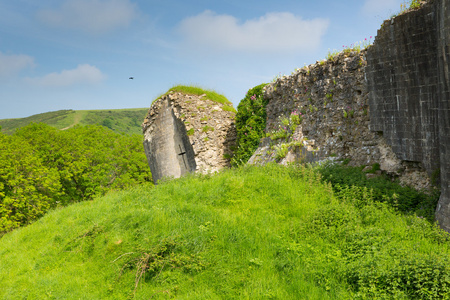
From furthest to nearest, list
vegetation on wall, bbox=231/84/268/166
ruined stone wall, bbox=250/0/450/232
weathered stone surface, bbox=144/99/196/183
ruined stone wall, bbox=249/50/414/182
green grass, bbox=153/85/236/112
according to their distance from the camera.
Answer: green grass, bbox=153/85/236/112, weathered stone surface, bbox=144/99/196/183, vegetation on wall, bbox=231/84/268/166, ruined stone wall, bbox=249/50/414/182, ruined stone wall, bbox=250/0/450/232

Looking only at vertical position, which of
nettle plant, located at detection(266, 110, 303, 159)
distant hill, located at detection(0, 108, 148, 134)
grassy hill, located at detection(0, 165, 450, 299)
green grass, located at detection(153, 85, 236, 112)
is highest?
distant hill, located at detection(0, 108, 148, 134)

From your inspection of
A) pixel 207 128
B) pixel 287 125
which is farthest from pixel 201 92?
pixel 287 125

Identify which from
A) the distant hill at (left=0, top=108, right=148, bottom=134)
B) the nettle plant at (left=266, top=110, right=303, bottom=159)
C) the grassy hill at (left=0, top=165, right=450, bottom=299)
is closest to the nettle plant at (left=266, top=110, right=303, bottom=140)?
the nettle plant at (left=266, top=110, right=303, bottom=159)

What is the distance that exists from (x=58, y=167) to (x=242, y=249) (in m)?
23.7

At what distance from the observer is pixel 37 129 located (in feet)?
88.7

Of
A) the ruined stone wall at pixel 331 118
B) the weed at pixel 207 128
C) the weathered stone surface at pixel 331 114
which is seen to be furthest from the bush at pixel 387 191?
the weed at pixel 207 128

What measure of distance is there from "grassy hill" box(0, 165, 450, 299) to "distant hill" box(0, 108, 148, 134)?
11601 cm

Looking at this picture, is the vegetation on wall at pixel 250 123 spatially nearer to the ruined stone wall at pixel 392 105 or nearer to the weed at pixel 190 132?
the weed at pixel 190 132

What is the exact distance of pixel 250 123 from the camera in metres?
15.3

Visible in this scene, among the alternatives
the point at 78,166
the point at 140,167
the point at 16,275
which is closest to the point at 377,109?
the point at 16,275

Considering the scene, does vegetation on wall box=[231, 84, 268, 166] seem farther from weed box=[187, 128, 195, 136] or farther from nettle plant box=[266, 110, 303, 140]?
weed box=[187, 128, 195, 136]

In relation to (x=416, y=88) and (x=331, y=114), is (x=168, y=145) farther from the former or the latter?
(x=416, y=88)

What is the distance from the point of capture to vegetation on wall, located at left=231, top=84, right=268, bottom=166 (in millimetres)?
14984

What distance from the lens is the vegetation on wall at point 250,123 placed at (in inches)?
590
